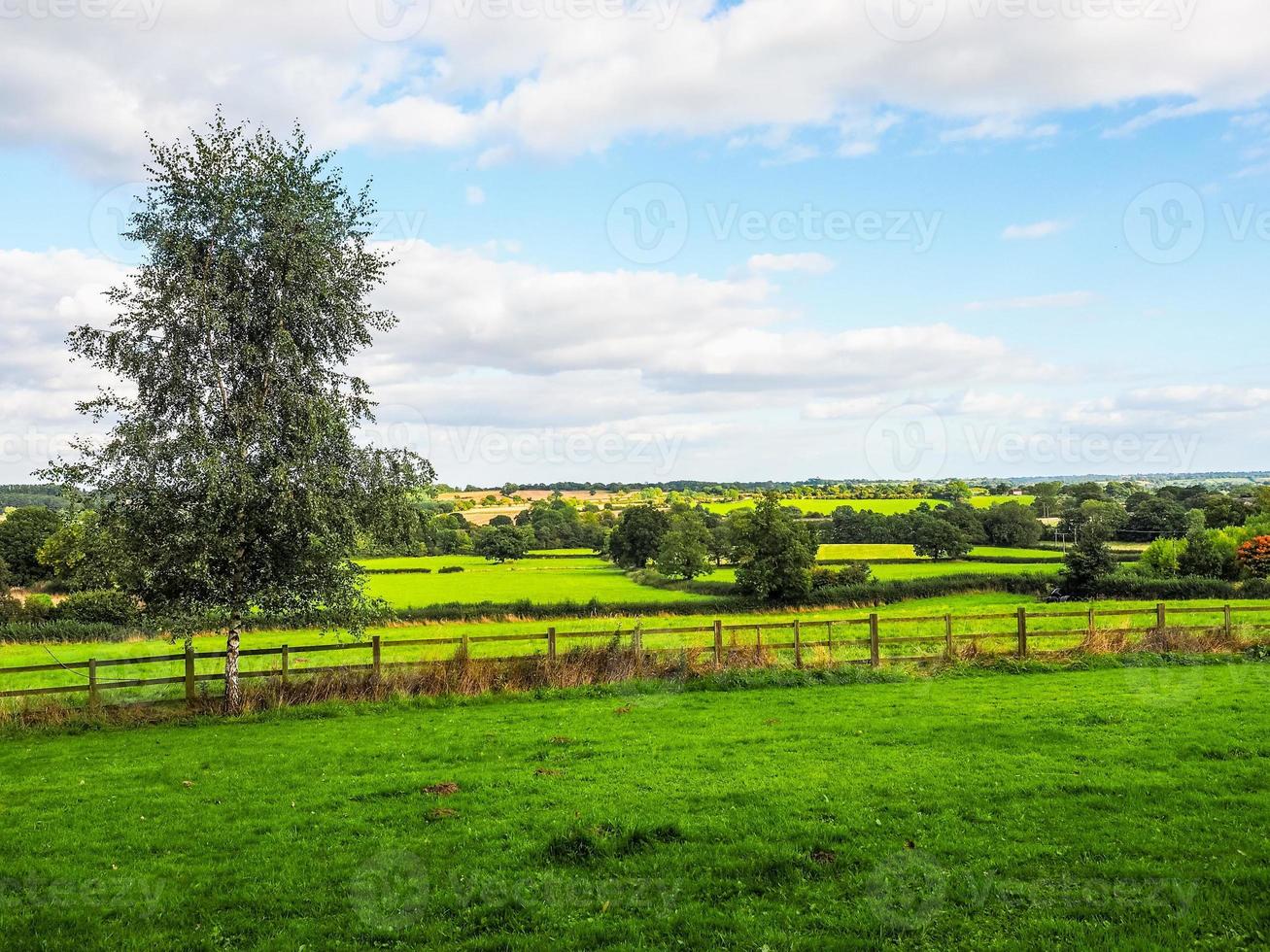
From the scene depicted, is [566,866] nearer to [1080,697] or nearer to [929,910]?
[929,910]

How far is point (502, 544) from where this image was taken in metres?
84.2

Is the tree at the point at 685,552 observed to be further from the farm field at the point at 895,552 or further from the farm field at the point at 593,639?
the farm field at the point at 593,639

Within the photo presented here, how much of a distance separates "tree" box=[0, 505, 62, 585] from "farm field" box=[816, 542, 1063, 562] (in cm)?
6237

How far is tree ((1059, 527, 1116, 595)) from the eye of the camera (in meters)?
51.7

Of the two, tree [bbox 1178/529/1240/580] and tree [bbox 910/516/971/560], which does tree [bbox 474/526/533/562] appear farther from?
tree [bbox 1178/529/1240/580]

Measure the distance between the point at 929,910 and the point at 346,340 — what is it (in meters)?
17.0

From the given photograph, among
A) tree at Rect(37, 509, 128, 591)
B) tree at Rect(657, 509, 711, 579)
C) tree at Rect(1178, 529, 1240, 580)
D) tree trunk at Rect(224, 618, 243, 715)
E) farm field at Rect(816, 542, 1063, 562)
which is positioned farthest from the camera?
farm field at Rect(816, 542, 1063, 562)

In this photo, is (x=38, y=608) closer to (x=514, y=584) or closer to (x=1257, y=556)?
(x=514, y=584)

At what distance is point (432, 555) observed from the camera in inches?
3691

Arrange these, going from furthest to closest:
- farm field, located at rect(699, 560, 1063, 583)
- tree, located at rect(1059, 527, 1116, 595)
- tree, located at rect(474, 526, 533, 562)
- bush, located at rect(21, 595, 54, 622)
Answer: tree, located at rect(474, 526, 533, 562), farm field, located at rect(699, 560, 1063, 583), tree, located at rect(1059, 527, 1116, 595), bush, located at rect(21, 595, 54, 622)

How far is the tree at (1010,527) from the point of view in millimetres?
75188

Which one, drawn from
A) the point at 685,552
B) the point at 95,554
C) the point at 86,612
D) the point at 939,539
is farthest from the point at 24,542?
the point at 939,539

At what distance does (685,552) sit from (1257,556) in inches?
1591

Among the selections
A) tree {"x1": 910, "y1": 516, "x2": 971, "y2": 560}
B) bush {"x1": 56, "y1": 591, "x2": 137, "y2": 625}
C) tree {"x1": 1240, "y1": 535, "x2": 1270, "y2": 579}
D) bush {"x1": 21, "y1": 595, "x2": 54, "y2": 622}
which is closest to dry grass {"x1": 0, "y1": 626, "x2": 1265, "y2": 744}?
bush {"x1": 56, "y1": 591, "x2": 137, "y2": 625}
